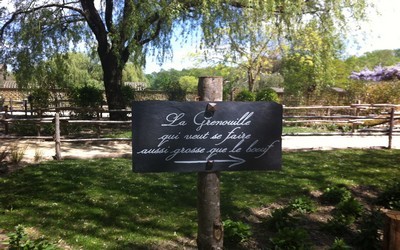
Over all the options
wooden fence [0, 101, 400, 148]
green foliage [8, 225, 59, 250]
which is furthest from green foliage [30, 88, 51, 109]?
green foliage [8, 225, 59, 250]

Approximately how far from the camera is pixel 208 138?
2.72 meters

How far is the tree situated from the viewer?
10.5 metres

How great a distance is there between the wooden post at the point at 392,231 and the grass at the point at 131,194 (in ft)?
7.05

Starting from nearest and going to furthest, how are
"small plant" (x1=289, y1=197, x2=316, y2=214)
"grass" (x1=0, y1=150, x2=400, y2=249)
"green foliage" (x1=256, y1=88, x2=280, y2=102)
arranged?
1. "grass" (x1=0, y1=150, x2=400, y2=249)
2. "small plant" (x1=289, y1=197, x2=316, y2=214)
3. "green foliage" (x1=256, y1=88, x2=280, y2=102)

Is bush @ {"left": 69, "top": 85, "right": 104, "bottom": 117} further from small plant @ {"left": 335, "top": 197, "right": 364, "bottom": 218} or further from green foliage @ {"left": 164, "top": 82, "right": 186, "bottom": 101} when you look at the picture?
small plant @ {"left": 335, "top": 197, "right": 364, "bottom": 218}

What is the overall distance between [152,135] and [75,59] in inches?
1726

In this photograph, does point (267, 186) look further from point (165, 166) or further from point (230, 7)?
point (230, 7)

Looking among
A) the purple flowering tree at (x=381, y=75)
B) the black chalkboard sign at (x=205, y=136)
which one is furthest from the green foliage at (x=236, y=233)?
the purple flowering tree at (x=381, y=75)

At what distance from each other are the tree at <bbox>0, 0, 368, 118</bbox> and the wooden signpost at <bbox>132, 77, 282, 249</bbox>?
7633mm

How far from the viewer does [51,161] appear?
7.98 meters

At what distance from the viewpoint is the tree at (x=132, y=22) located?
1048cm

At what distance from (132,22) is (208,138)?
819cm

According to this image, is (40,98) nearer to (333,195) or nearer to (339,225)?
(333,195)

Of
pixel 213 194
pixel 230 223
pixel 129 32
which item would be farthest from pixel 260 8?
pixel 213 194
